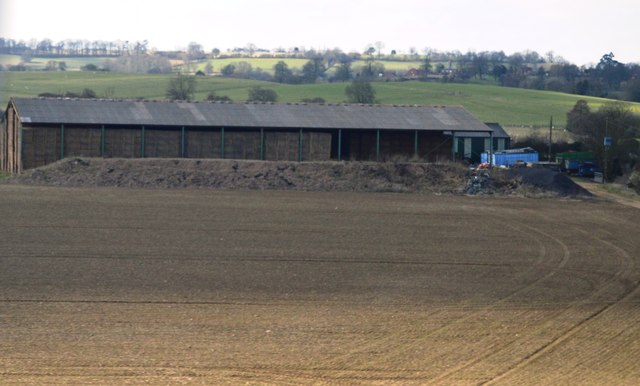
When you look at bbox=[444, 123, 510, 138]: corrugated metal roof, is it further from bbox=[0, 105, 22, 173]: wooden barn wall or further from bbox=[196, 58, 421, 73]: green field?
bbox=[196, 58, 421, 73]: green field

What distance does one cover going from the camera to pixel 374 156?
180ft

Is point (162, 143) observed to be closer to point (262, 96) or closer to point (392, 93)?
point (262, 96)

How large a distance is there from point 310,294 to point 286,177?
2462 centimetres

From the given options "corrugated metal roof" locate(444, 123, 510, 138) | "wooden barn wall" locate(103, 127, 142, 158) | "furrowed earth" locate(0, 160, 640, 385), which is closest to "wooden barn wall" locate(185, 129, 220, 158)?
"wooden barn wall" locate(103, 127, 142, 158)

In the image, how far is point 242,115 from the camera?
179 ft

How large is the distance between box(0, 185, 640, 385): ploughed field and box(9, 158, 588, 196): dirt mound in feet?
26.3

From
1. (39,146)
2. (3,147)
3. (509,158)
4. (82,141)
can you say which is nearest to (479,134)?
(509,158)

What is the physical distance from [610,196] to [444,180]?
784 cm

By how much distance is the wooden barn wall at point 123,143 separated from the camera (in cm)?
5100

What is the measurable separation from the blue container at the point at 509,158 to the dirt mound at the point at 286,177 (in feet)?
46.8

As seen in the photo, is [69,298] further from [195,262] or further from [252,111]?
[252,111]

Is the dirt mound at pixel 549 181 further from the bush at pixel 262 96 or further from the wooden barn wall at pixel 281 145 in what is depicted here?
the bush at pixel 262 96

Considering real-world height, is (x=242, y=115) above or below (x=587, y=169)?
above

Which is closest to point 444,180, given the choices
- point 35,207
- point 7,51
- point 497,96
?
point 35,207
